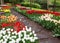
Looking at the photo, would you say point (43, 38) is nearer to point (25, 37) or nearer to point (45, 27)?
point (45, 27)

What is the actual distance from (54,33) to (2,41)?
373cm

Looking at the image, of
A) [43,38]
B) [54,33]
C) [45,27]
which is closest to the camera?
[43,38]

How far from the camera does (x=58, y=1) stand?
35562mm

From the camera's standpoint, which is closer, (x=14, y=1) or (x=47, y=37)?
(x=47, y=37)

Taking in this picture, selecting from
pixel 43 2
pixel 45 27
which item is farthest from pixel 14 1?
pixel 45 27

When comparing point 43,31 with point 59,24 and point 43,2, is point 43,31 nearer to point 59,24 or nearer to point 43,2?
point 59,24

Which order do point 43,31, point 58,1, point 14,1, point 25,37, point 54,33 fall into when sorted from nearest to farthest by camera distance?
point 25,37 < point 54,33 < point 43,31 < point 14,1 < point 58,1

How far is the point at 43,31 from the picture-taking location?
966cm

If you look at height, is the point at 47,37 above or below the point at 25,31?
below

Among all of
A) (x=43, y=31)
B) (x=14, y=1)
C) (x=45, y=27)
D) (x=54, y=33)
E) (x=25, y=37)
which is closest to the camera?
(x=25, y=37)

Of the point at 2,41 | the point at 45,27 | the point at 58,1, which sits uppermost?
the point at 2,41

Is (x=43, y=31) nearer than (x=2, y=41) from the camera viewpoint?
No

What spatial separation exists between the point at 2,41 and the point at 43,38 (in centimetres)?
303

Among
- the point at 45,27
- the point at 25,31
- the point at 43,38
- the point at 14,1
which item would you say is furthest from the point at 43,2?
the point at 25,31
